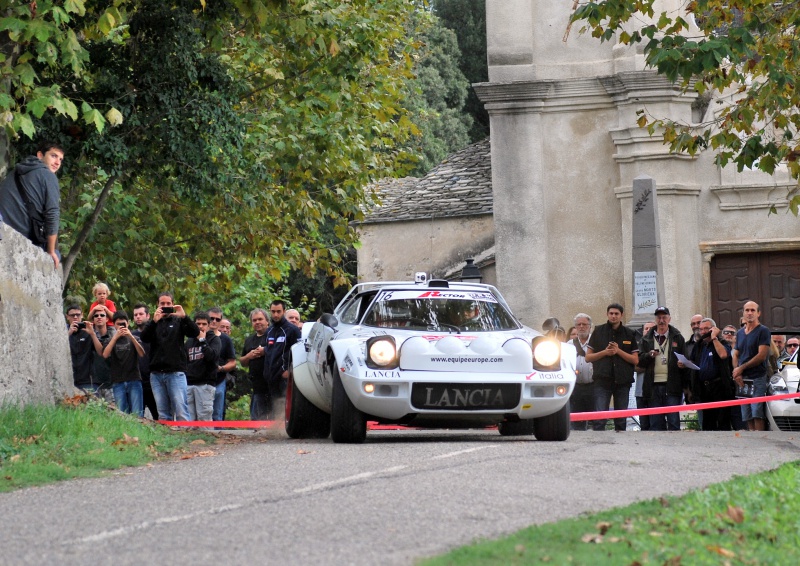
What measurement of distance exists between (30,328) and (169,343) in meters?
4.32

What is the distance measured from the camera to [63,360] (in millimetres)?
13086

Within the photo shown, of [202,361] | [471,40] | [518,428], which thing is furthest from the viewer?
[471,40]

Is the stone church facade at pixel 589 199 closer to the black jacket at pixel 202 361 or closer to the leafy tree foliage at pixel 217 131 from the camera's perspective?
the leafy tree foliage at pixel 217 131

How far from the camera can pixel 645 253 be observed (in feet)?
67.7

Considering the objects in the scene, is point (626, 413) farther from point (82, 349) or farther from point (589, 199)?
point (589, 199)

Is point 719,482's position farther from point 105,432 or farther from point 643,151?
point 643,151

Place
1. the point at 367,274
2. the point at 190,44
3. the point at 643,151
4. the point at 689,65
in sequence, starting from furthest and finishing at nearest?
1. the point at 367,274
2. the point at 643,151
3. the point at 190,44
4. the point at 689,65

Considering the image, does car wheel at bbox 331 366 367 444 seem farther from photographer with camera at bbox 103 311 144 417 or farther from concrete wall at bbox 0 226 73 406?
photographer with camera at bbox 103 311 144 417

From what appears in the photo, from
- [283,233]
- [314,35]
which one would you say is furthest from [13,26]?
[283,233]

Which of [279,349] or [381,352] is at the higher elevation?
[279,349]

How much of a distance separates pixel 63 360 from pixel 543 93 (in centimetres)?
1486

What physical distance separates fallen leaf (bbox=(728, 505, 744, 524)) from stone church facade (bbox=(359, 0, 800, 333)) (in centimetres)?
1829

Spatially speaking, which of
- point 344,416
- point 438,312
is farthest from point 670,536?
point 438,312

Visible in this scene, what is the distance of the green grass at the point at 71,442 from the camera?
10109mm
